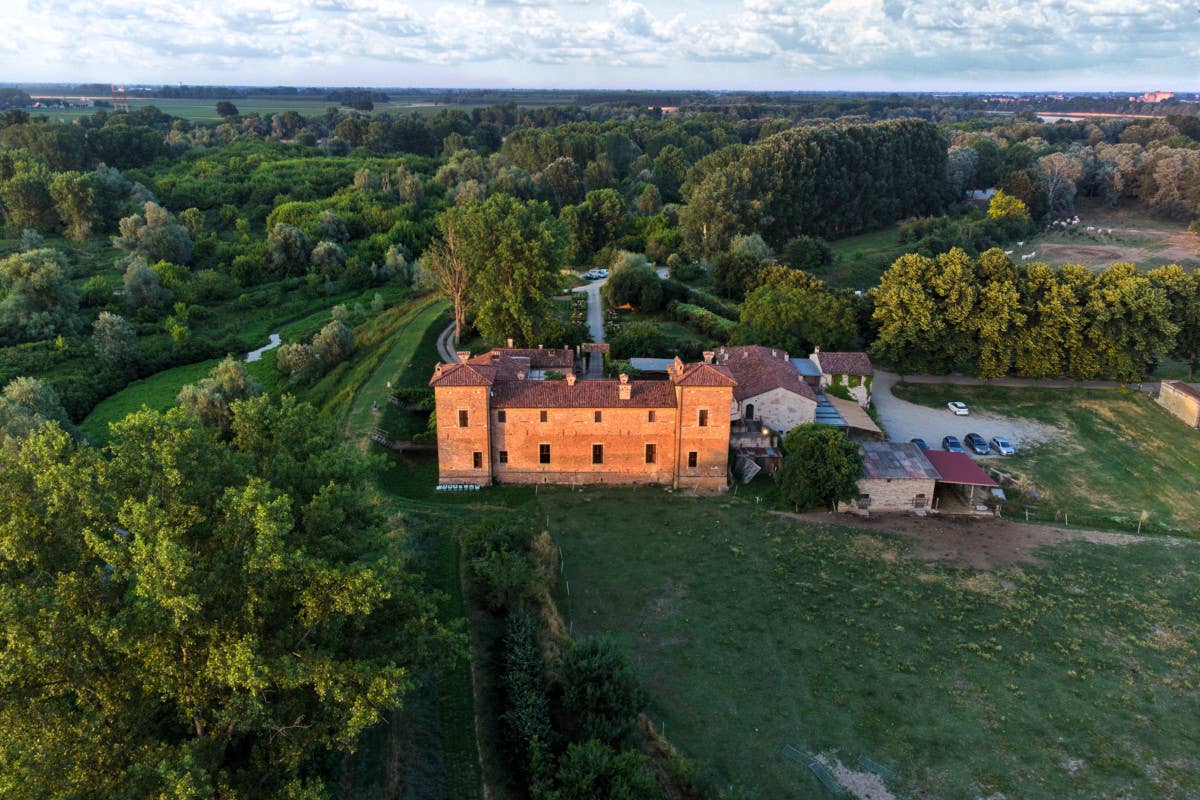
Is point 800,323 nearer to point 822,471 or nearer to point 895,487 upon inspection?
point 895,487

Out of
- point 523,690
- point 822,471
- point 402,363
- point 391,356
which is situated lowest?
point 523,690

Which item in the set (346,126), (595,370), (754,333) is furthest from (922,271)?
(346,126)

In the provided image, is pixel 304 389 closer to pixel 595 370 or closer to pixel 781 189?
pixel 595 370

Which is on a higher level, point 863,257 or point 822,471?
point 863,257

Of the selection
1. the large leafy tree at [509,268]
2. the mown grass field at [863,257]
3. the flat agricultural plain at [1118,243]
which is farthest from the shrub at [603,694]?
the flat agricultural plain at [1118,243]

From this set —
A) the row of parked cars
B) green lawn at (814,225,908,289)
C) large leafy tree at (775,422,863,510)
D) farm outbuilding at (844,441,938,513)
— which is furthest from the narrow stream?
green lawn at (814,225,908,289)

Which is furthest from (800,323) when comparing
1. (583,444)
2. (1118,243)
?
(1118,243)

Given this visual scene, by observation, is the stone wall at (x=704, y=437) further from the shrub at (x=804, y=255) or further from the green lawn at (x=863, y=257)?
the shrub at (x=804, y=255)

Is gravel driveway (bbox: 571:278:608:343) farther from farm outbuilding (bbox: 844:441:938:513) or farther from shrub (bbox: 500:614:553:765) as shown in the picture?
shrub (bbox: 500:614:553:765)
